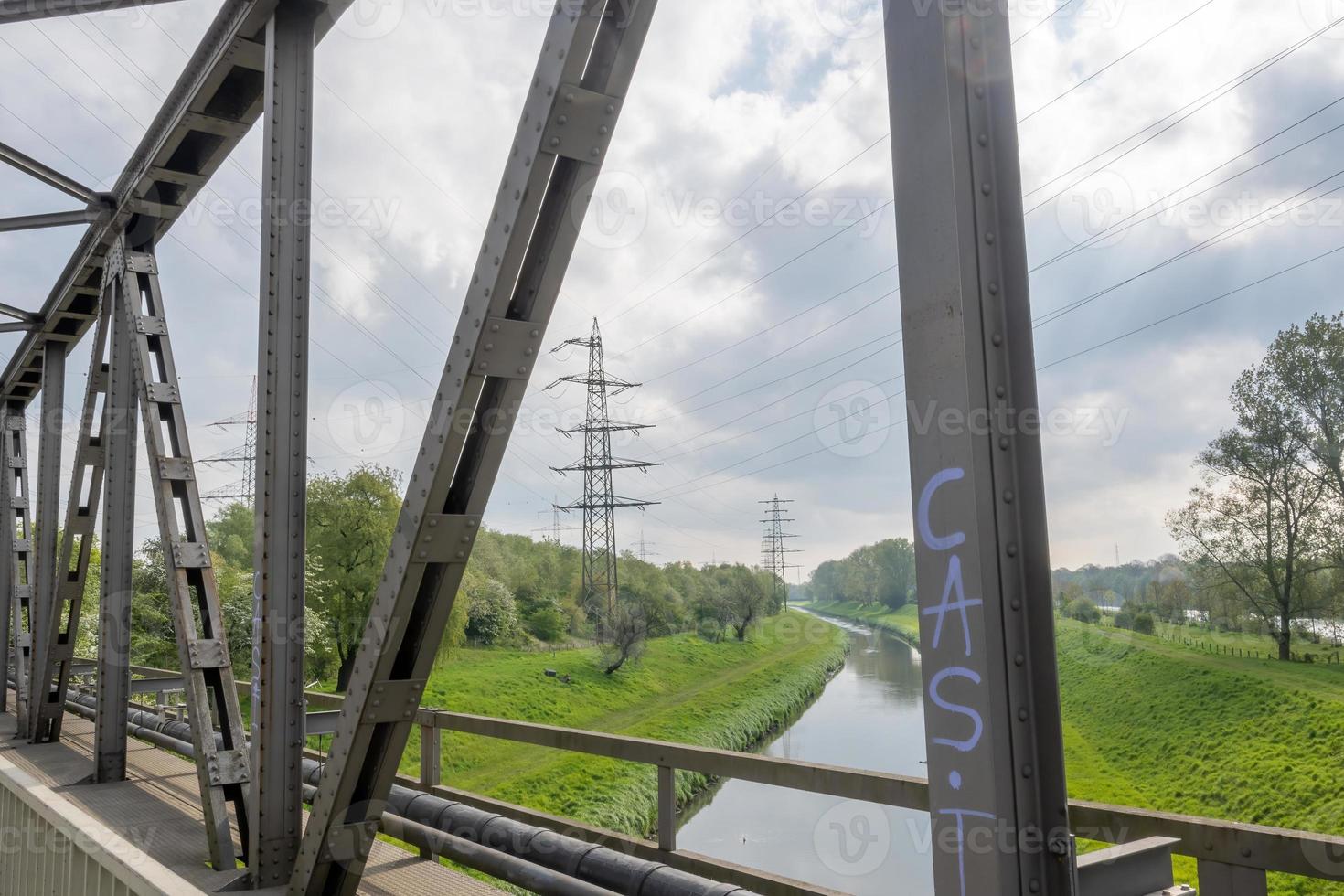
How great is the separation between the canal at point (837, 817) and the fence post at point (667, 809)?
14.9m

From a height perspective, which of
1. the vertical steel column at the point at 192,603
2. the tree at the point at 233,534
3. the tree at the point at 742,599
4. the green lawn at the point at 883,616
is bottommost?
the green lawn at the point at 883,616

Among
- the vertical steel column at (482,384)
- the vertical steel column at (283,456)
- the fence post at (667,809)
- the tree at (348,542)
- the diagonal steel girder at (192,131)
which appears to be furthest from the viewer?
the tree at (348,542)

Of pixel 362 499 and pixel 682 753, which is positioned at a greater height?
pixel 362 499

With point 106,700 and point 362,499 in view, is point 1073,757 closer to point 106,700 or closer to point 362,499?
point 362,499

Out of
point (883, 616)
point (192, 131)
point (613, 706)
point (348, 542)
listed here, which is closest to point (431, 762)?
point (192, 131)

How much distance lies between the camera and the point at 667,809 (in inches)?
163

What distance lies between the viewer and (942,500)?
1.59m

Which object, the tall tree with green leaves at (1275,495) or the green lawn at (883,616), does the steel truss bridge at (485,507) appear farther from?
the green lawn at (883,616)

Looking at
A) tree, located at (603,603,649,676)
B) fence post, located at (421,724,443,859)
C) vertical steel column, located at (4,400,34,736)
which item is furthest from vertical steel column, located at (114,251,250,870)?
tree, located at (603,603,649,676)

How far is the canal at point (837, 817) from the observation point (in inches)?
892

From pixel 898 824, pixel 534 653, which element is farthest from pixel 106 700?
pixel 534 653

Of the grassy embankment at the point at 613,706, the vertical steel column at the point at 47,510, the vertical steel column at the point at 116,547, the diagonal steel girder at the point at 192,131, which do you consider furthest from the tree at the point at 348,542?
the vertical steel column at the point at 116,547

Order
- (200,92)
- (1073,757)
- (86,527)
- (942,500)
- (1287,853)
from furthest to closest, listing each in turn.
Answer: (1073,757) < (86,527) < (200,92) < (1287,853) < (942,500)

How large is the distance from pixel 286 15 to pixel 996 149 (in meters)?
3.77
